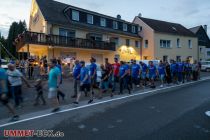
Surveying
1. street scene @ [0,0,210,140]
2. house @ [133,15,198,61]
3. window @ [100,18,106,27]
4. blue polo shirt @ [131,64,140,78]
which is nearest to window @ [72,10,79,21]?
street scene @ [0,0,210,140]

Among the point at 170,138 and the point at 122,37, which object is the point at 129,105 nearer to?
the point at 170,138

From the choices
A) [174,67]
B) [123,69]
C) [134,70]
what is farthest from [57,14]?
[123,69]

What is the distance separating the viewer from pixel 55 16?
1122 inches

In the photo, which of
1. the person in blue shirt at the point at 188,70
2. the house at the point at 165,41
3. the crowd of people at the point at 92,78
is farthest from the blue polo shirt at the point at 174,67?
the house at the point at 165,41

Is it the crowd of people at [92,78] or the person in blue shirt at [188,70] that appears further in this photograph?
the person in blue shirt at [188,70]

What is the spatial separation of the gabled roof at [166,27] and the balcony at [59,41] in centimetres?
1168

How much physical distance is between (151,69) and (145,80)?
96 centimetres

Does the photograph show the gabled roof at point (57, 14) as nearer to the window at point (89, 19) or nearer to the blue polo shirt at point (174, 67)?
the window at point (89, 19)

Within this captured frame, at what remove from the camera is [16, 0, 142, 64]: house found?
84.8 feet

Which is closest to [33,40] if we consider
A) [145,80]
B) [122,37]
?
Answer: [145,80]

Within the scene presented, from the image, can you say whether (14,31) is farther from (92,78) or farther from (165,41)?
(92,78)

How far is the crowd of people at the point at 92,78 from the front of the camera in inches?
326

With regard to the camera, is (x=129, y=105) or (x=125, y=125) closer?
(x=125, y=125)

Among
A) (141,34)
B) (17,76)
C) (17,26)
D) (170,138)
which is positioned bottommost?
(170,138)
